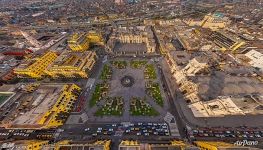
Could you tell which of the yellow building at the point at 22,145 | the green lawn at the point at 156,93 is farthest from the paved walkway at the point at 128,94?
the yellow building at the point at 22,145

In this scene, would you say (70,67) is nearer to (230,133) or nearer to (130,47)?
(130,47)

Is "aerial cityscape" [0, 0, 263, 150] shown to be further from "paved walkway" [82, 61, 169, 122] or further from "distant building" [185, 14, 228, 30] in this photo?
"distant building" [185, 14, 228, 30]

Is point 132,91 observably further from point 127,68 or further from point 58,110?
point 58,110

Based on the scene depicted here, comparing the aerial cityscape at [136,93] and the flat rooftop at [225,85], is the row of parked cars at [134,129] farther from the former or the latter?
the flat rooftop at [225,85]

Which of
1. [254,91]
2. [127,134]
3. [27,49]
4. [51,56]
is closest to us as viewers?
[127,134]

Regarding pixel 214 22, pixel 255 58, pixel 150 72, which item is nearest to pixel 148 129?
pixel 150 72

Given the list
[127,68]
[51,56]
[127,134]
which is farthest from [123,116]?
[51,56]

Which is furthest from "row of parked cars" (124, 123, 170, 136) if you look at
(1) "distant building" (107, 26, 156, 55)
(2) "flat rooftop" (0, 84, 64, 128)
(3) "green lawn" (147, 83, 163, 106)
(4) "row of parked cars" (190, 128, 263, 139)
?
(1) "distant building" (107, 26, 156, 55)
